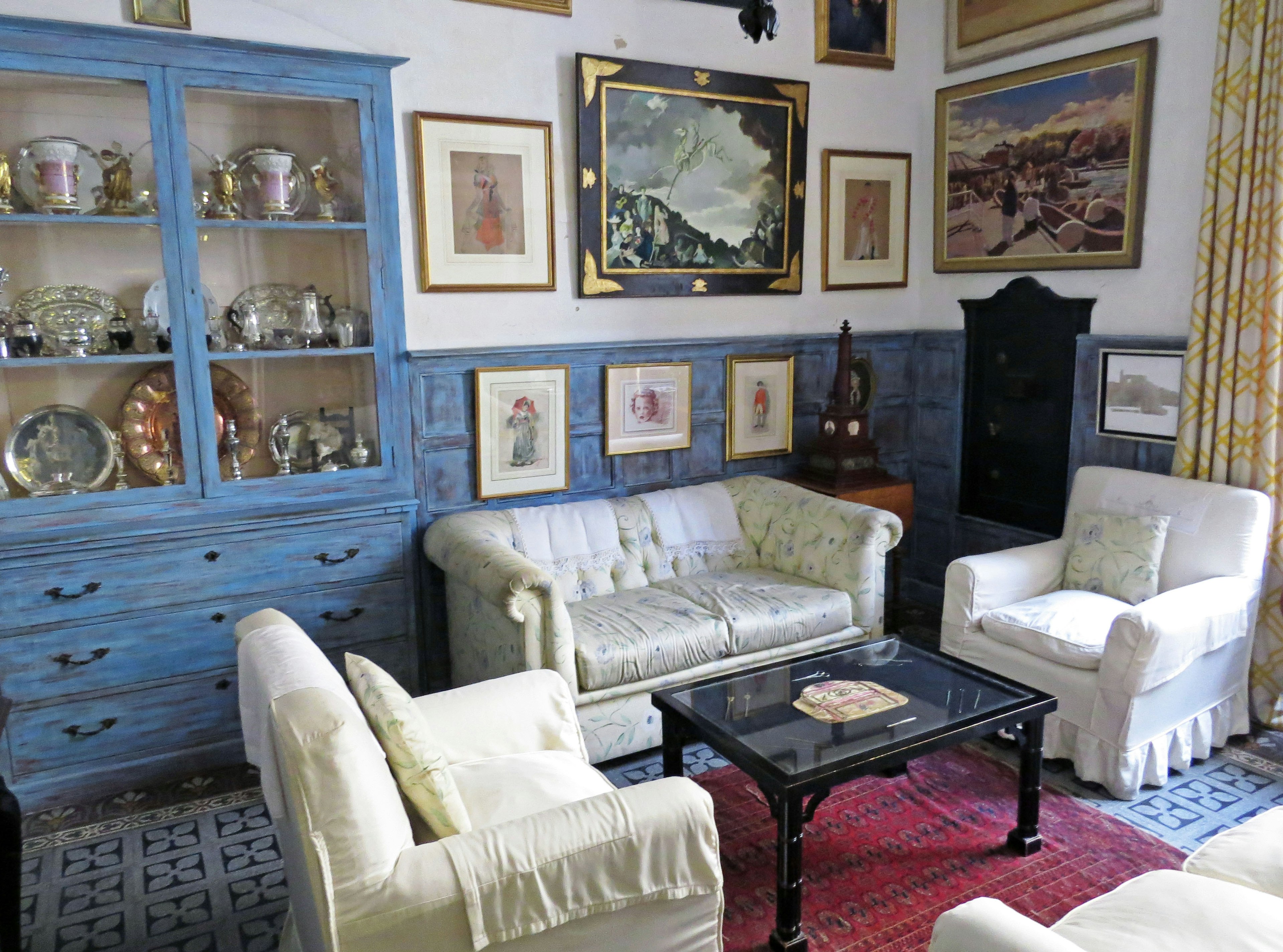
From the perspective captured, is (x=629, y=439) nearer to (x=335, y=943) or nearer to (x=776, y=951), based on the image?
(x=776, y=951)

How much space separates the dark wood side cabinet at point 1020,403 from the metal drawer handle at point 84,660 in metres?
3.78

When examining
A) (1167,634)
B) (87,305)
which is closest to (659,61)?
(87,305)

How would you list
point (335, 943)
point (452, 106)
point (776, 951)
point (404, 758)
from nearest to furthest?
point (335, 943) < point (404, 758) < point (776, 951) < point (452, 106)

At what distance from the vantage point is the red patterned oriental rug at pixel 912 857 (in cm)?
243

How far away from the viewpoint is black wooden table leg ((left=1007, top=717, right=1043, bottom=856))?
8.78 feet

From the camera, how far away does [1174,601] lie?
300 cm

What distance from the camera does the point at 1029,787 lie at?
2680mm

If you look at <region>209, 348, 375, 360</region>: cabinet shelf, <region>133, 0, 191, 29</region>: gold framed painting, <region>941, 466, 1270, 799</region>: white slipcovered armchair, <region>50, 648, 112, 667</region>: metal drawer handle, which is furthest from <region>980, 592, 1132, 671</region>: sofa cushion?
<region>133, 0, 191, 29</region>: gold framed painting

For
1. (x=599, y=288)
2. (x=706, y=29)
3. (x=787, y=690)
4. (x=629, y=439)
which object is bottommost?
(x=787, y=690)

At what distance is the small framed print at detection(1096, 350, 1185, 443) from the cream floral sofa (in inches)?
44.4

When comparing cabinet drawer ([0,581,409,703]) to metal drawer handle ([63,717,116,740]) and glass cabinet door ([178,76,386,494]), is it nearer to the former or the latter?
metal drawer handle ([63,717,116,740])

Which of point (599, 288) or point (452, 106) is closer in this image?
point (452, 106)

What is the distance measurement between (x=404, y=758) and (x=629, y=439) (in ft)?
7.73

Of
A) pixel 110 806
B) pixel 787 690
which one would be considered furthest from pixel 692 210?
pixel 110 806
